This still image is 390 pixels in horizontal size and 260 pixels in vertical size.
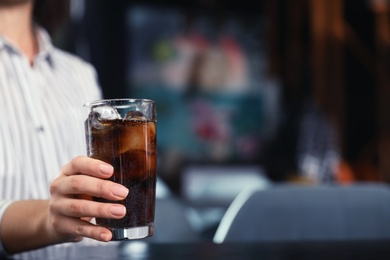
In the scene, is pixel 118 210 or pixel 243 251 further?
pixel 243 251

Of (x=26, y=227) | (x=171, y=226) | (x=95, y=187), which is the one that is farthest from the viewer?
(x=171, y=226)

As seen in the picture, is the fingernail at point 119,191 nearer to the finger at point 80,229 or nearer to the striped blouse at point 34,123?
the finger at point 80,229

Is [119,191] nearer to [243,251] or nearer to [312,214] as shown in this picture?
[243,251]

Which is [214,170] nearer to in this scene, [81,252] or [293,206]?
[293,206]

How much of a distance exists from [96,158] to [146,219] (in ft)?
0.36

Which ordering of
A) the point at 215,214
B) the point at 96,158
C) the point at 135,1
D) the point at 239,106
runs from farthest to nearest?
the point at 239,106
the point at 135,1
the point at 215,214
the point at 96,158

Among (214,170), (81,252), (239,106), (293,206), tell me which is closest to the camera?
(81,252)

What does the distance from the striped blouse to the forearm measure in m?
0.35

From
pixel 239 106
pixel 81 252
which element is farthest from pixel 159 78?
pixel 81 252

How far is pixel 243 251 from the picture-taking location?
3.77 ft

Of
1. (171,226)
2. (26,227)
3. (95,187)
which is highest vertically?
(95,187)

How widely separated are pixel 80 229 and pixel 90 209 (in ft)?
0.23

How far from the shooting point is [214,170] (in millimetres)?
5547

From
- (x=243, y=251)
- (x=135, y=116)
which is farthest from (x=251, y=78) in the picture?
(x=135, y=116)
